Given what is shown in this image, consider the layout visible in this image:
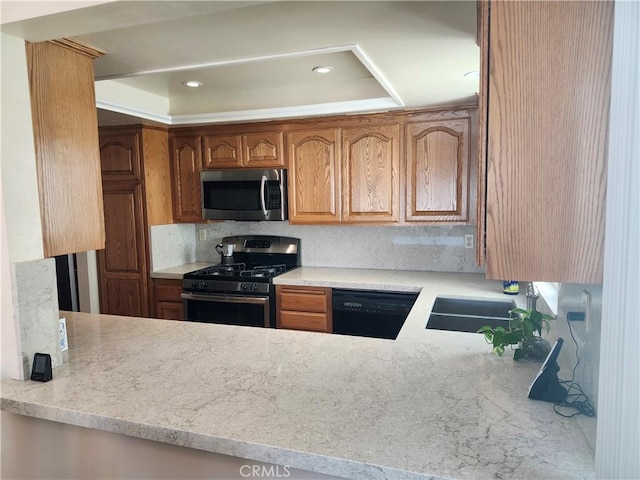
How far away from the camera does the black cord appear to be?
112 cm

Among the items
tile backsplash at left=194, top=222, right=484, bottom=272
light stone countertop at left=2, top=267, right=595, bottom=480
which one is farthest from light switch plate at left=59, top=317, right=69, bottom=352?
tile backsplash at left=194, top=222, right=484, bottom=272

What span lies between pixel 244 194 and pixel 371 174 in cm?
109

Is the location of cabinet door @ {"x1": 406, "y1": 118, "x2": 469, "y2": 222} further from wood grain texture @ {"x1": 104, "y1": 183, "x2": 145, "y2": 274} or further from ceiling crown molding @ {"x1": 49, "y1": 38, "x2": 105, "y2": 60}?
wood grain texture @ {"x1": 104, "y1": 183, "x2": 145, "y2": 274}

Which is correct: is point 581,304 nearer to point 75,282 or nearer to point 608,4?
point 608,4

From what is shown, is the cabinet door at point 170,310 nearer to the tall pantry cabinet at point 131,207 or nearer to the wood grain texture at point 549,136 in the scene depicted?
the tall pantry cabinet at point 131,207

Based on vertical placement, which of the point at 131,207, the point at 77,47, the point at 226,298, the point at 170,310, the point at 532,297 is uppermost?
the point at 77,47

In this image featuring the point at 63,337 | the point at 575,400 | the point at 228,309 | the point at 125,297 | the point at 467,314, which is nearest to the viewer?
the point at 575,400

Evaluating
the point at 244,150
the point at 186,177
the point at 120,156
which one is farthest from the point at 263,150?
the point at 120,156

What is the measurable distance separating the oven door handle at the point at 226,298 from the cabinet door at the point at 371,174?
3.12ft

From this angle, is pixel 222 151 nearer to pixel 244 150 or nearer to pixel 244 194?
pixel 244 150

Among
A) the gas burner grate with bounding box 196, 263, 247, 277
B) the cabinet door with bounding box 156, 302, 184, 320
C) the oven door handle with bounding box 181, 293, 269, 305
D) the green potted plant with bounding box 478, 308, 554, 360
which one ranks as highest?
the green potted plant with bounding box 478, 308, 554, 360

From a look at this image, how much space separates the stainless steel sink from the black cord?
2.97 ft

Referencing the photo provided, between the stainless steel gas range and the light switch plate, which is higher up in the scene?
the light switch plate

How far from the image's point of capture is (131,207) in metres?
3.56
